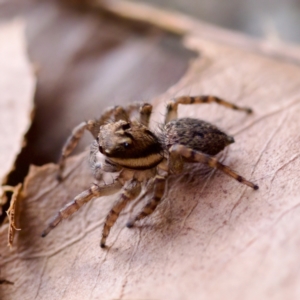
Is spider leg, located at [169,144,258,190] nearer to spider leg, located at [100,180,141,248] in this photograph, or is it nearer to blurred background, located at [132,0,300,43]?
spider leg, located at [100,180,141,248]

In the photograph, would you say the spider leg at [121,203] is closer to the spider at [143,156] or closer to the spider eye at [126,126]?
the spider at [143,156]

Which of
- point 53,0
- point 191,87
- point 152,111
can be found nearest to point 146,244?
point 152,111

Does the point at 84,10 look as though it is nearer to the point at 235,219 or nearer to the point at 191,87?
the point at 191,87

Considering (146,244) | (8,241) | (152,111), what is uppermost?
(152,111)

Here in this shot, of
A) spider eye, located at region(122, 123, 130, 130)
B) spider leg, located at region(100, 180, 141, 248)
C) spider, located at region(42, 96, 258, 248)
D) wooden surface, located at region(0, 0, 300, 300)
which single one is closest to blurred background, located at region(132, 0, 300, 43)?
wooden surface, located at region(0, 0, 300, 300)

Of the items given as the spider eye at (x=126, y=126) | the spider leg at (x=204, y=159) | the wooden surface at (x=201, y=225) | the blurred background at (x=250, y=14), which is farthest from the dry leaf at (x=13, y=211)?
the blurred background at (x=250, y=14)

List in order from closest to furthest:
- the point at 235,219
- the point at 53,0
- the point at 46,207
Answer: the point at 235,219, the point at 46,207, the point at 53,0

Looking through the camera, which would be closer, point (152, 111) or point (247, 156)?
point (247, 156)
